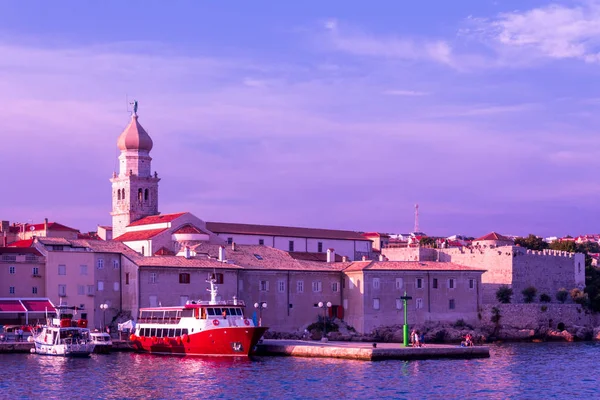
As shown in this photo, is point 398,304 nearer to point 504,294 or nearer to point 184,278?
point 504,294

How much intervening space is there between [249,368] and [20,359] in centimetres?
1339

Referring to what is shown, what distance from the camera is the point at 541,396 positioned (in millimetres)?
45938

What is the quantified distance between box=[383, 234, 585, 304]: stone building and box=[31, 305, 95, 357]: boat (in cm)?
4011

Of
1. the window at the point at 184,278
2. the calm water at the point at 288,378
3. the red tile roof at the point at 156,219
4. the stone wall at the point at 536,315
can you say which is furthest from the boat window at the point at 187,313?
the stone wall at the point at 536,315

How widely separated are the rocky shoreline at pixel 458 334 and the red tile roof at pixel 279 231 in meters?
16.0

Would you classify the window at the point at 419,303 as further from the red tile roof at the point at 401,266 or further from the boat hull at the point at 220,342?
the boat hull at the point at 220,342

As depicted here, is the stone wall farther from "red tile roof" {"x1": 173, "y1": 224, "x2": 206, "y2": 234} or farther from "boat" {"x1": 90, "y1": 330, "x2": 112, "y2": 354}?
"boat" {"x1": 90, "y1": 330, "x2": 112, "y2": 354}

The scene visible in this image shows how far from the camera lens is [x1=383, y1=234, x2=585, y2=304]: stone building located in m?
93.1

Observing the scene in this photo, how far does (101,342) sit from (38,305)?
7507mm

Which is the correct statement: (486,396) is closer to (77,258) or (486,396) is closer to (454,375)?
(454,375)

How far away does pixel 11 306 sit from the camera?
68188mm

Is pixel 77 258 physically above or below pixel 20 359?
above

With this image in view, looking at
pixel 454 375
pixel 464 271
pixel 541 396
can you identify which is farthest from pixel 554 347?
pixel 541 396

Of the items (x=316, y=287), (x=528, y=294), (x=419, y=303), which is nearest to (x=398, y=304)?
(x=419, y=303)
